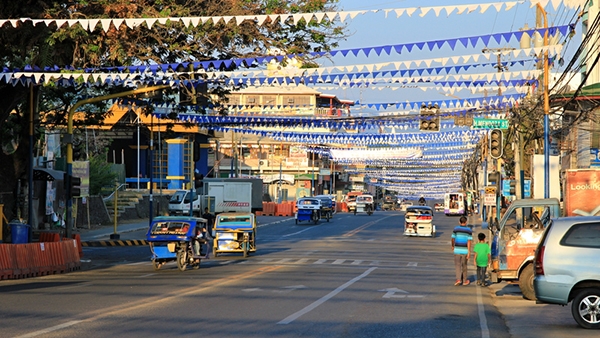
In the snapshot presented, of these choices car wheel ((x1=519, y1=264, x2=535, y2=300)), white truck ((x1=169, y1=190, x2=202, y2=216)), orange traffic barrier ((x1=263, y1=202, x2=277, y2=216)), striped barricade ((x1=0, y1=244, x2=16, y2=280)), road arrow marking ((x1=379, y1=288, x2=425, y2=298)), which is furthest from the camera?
orange traffic barrier ((x1=263, y1=202, x2=277, y2=216))

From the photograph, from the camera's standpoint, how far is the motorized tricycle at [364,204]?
300ft

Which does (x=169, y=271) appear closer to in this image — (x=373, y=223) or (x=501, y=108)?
(x=501, y=108)

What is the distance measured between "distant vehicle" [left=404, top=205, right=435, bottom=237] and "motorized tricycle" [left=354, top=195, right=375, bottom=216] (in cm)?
3679

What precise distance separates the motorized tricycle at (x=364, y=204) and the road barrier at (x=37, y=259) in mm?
62949

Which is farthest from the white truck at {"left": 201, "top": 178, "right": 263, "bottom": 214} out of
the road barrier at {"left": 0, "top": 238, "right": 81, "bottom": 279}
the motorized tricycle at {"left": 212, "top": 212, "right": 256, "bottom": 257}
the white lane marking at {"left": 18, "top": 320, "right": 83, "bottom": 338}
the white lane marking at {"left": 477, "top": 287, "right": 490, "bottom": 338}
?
the white lane marking at {"left": 18, "top": 320, "right": 83, "bottom": 338}

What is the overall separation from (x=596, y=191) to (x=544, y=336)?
14.3 meters

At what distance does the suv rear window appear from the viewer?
15422 millimetres

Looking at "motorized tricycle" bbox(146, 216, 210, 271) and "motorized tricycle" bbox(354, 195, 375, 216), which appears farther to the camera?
"motorized tricycle" bbox(354, 195, 375, 216)

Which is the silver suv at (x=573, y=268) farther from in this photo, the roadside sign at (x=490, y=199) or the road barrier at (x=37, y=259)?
the roadside sign at (x=490, y=199)

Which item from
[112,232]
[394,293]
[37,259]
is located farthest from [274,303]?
[112,232]

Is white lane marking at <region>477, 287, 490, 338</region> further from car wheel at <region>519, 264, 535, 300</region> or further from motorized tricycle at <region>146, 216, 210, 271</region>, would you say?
motorized tricycle at <region>146, 216, 210, 271</region>

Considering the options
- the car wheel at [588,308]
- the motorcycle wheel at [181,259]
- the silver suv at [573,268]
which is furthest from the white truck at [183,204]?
the car wheel at [588,308]

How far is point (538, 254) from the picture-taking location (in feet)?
51.6

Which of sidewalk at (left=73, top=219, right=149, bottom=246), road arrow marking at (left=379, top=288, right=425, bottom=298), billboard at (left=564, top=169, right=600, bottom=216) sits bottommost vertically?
sidewalk at (left=73, top=219, right=149, bottom=246)
